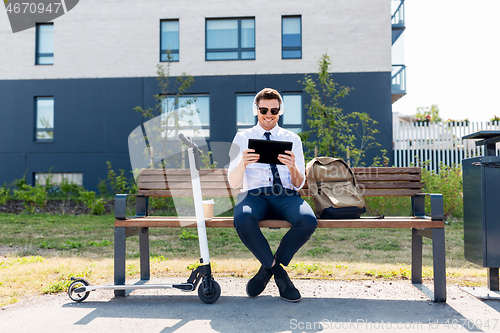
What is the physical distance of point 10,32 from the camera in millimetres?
15055

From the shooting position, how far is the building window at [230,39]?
47.8 ft

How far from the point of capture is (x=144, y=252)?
385cm

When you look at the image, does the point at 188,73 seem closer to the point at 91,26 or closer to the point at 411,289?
the point at 91,26

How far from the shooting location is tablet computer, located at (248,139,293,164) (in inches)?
125

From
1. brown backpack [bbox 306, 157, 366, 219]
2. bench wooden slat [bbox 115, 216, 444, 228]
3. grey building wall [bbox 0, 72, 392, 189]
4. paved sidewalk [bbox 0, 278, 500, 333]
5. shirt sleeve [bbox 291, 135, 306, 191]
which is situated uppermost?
grey building wall [bbox 0, 72, 392, 189]

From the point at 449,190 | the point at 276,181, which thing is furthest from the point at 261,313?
the point at 449,190

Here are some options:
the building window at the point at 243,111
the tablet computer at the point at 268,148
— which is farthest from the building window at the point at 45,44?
the tablet computer at the point at 268,148

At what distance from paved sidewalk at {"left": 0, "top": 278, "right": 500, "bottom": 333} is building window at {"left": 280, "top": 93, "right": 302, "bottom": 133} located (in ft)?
35.8

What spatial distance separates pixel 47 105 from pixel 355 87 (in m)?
11.4

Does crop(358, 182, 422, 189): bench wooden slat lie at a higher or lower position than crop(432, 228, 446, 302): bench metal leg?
higher

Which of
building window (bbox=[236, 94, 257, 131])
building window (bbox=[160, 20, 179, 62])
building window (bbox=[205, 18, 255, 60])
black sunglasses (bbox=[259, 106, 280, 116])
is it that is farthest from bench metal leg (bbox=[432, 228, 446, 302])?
building window (bbox=[160, 20, 179, 62])

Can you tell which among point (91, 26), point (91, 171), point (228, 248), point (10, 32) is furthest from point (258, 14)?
point (228, 248)

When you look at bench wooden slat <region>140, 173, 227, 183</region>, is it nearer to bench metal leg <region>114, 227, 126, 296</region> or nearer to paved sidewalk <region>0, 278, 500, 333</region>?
bench metal leg <region>114, 227, 126, 296</region>

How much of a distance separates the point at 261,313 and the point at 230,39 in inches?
512
